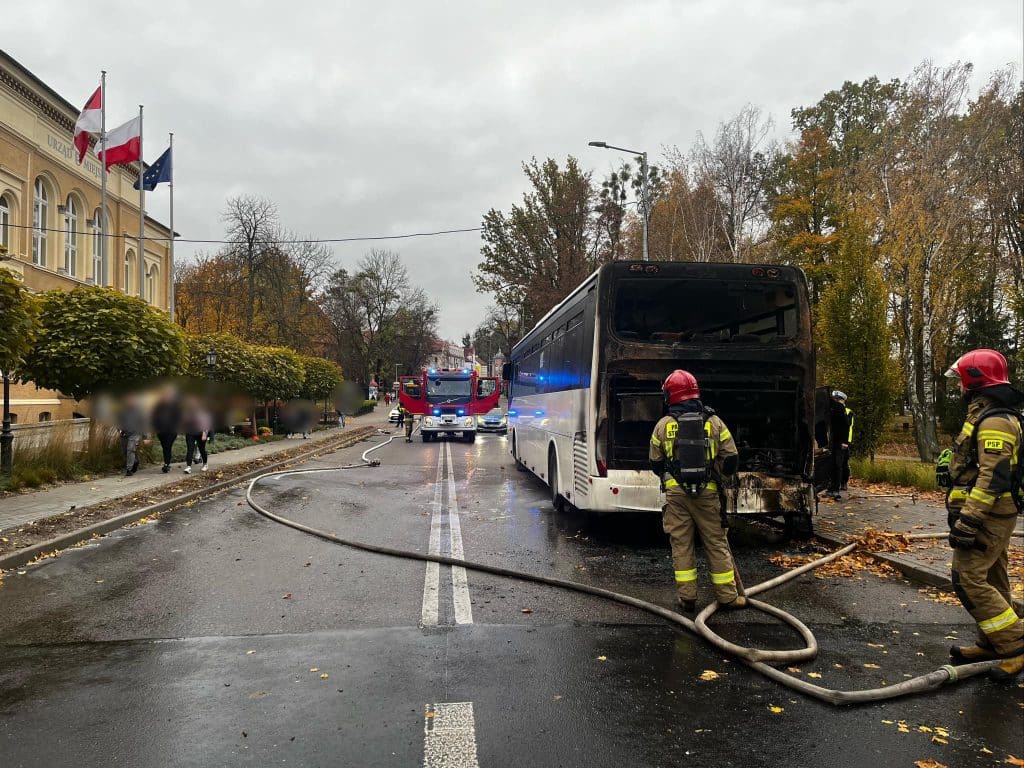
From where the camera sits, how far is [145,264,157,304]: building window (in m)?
40.6

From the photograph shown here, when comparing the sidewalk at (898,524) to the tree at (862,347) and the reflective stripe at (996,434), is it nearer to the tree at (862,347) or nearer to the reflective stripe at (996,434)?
the tree at (862,347)

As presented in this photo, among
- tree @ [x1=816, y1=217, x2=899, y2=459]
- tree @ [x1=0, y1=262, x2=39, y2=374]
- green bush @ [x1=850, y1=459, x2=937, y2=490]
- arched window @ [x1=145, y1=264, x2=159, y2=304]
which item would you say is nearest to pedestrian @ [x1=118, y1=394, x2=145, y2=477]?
tree @ [x1=0, y1=262, x2=39, y2=374]

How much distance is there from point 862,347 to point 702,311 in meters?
7.25

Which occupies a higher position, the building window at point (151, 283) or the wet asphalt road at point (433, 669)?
the building window at point (151, 283)

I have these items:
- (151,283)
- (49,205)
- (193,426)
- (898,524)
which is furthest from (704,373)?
(151,283)

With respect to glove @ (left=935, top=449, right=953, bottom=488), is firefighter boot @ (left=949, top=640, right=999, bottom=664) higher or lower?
lower

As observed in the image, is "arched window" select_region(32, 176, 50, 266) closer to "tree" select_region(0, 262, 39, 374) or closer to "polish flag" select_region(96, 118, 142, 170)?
"polish flag" select_region(96, 118, 142, 170)

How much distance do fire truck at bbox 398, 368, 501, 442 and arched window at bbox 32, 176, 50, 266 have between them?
51.2 feet

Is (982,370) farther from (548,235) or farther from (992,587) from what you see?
(548,235)

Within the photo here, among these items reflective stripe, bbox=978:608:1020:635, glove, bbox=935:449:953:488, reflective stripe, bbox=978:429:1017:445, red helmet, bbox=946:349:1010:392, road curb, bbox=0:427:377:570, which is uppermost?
red helmet, bbox=946:349:1010:392

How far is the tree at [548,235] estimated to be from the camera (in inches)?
1533

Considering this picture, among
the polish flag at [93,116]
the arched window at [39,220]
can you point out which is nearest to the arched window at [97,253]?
the arched window at [39,220]

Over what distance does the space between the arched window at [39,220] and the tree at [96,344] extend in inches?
676

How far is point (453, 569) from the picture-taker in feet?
23.2
